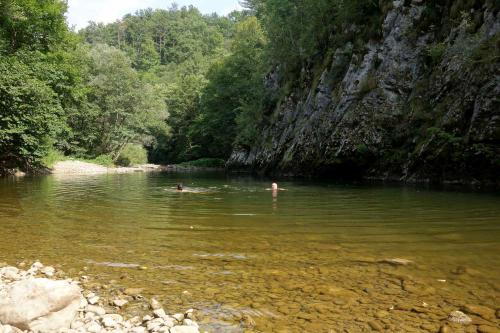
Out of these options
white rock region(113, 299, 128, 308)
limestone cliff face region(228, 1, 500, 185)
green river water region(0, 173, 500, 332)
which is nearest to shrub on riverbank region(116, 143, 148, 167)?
limestone cliff face region(228, 1, 500, 185)

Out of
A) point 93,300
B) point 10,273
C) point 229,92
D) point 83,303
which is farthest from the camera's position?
point 229,92

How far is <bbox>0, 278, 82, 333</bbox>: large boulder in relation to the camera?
4.03 metres

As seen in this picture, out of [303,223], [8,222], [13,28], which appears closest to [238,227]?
[303,223]

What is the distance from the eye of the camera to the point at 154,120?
58.3m

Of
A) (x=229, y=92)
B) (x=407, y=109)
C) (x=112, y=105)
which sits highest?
(x=229, y=92)

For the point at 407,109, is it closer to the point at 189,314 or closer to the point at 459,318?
the point at 459,318

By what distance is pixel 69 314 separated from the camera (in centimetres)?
425

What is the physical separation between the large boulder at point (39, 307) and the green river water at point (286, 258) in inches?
27.8

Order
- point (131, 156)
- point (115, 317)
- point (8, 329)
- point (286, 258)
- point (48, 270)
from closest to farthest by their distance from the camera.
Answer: point (8, 329), point (115, 317), point (48, 270), point (286, 258), point (131, 156)

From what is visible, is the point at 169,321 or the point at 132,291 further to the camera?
the point at 132,291

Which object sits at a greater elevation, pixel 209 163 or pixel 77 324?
pixel 77 324

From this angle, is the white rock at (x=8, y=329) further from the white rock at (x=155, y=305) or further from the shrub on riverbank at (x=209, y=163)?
the shrub on riverbank at (x=209, y=163)

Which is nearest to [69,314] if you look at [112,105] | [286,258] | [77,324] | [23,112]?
[77,324]

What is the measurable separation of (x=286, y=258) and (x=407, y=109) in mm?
21255
